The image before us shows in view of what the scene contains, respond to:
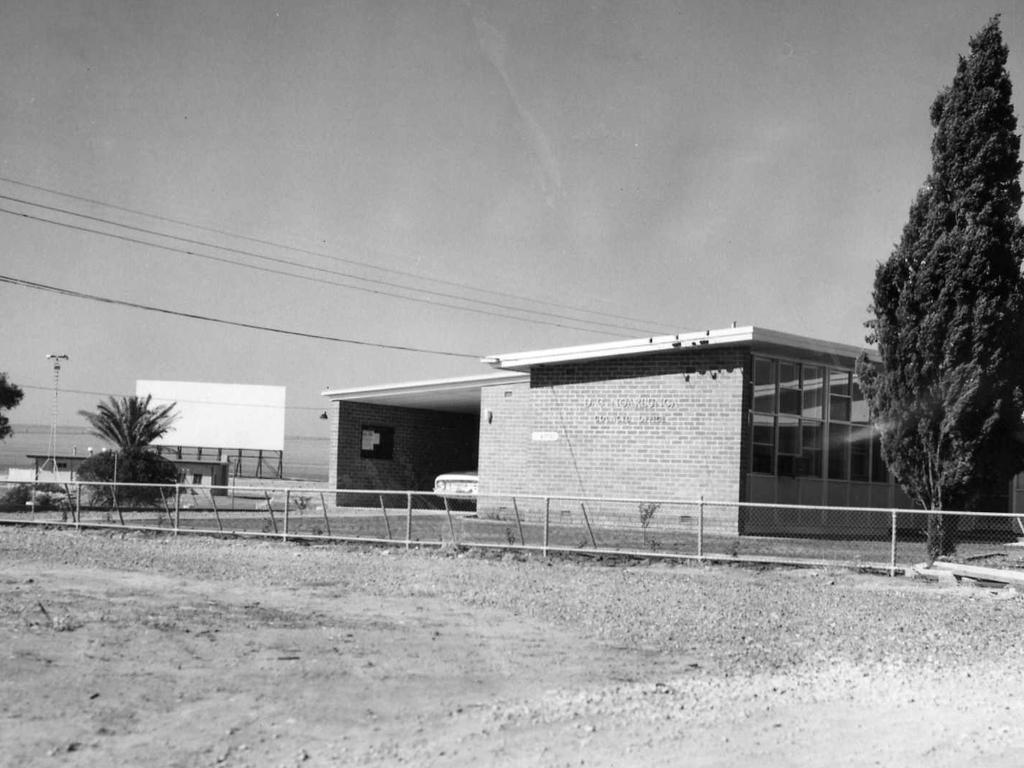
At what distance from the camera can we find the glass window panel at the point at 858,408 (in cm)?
2331

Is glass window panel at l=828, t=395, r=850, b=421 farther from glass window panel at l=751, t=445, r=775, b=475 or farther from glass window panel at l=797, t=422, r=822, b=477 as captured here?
glass window panel at l=751, t=445, r=775, b=475

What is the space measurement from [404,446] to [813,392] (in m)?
15.0

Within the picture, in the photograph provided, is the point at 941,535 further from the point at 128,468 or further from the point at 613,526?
the point at 128,468

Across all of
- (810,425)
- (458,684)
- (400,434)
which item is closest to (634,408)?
(810,425)

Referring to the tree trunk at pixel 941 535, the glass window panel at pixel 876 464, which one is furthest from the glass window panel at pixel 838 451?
the tree trunk at pixel 941 535

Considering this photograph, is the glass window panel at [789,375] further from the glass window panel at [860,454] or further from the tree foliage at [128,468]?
the tree foliage at [128,468]

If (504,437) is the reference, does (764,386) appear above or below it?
above

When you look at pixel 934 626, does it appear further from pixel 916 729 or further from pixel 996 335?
pixel 996 335

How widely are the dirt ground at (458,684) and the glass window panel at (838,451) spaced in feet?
32.9

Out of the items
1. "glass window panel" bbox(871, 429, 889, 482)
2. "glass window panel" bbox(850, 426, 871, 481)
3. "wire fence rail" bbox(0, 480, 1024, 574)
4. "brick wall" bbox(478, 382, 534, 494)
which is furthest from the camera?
"brick wall" bbox(478, 382, 534, 494)

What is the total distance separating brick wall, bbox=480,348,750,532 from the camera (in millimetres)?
20469

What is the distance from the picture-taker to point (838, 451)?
23.0m

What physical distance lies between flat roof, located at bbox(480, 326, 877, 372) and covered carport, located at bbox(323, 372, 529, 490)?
5063 mm

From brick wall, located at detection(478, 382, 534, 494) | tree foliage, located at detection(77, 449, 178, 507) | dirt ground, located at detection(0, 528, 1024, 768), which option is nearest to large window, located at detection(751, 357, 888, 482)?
brick wall, located at detection(478, 382, 534, 494)
